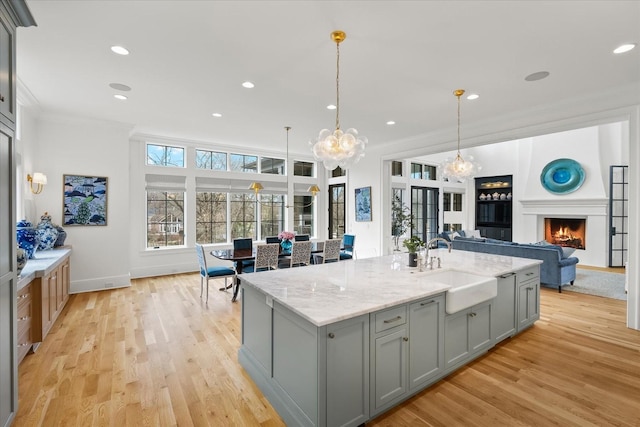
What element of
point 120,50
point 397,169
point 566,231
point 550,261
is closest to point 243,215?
point 397,169

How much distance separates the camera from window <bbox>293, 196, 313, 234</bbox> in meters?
8.59

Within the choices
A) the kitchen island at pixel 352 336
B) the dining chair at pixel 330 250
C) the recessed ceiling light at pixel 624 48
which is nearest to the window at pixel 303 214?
the dining chair at pixel 330 250

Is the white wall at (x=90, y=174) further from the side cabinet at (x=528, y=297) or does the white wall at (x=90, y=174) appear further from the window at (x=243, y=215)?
the side cabinet at (x=528, y=297)

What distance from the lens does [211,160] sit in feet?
23.9

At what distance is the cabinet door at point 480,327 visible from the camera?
2820 millimetres

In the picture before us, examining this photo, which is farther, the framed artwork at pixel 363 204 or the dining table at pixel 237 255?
the framed artwork at pixel 363 204

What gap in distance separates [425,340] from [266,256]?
2955 millimetres

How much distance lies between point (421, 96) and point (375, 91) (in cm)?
67

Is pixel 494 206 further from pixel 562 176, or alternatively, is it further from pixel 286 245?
pixel 286 245

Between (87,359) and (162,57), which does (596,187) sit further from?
(87,359)

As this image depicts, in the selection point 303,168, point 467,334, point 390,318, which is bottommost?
point 467,334

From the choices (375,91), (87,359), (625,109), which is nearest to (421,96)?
(375,91)

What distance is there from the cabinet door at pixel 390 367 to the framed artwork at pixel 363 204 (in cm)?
540

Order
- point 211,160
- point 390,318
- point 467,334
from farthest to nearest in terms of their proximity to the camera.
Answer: point 211,160 < point 467,334 < point 390,318
